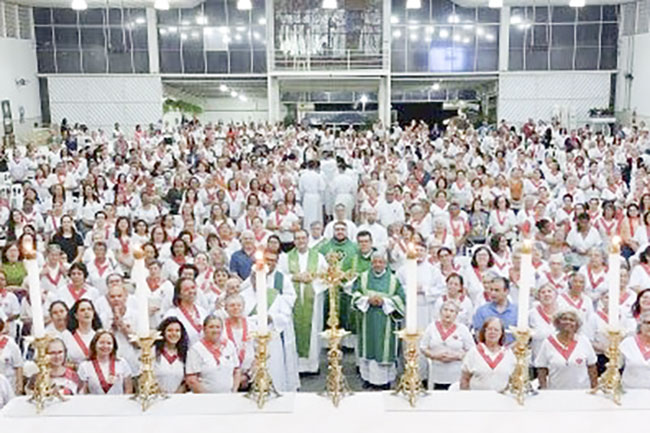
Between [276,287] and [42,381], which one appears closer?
[42,381]

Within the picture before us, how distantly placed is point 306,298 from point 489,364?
2803mm

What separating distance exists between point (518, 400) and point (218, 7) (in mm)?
27317

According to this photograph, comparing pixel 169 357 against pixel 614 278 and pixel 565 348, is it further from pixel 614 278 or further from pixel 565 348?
pixel 614 278

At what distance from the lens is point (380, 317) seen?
6418mm

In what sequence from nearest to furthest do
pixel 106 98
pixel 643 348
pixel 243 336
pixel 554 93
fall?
pixel 643 348
pixel 243 336
pixel 554 93
pixel 106 98

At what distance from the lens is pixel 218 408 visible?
2.89m

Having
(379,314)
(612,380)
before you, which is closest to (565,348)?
(612,380)

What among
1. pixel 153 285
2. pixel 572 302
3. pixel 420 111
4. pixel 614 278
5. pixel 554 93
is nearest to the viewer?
pixel 614 278

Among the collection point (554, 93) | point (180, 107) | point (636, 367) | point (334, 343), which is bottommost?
point (636, 367)

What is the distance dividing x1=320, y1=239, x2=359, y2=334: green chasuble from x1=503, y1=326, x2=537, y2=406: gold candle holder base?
13.8ft

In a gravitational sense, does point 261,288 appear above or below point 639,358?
above

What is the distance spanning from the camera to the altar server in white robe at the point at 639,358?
439cm

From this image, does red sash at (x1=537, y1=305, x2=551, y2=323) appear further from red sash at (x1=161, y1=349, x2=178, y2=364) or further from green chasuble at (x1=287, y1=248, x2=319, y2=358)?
red sash at (x1=161, y1=349, x2=178, y2=364)

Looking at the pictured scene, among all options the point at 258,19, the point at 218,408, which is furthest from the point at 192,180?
the point at 258,19
